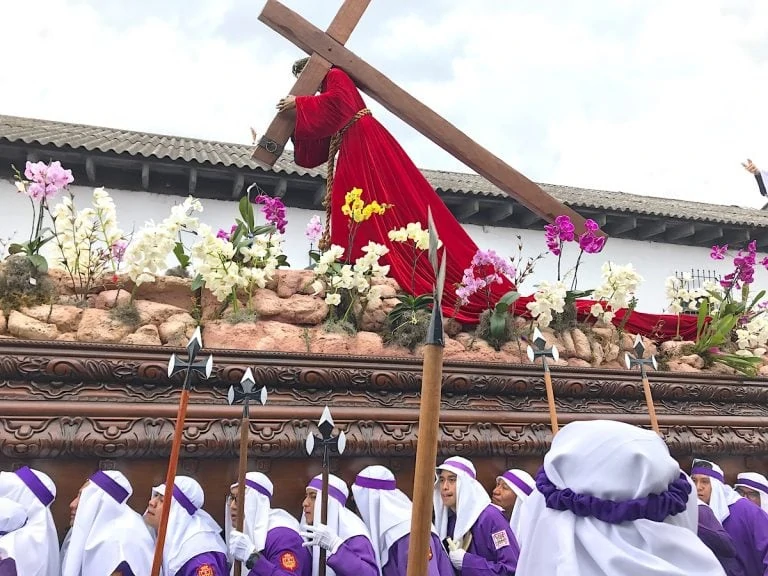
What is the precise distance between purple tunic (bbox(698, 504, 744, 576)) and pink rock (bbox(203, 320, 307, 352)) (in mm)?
2252

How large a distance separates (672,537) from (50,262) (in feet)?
12.4

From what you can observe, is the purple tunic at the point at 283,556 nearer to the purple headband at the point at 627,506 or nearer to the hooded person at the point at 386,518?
the hooded person at the point at 386,518

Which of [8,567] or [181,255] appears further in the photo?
[181,255]

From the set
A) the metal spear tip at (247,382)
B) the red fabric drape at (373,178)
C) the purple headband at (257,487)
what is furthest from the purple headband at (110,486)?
the red fabric drape at (373,178)

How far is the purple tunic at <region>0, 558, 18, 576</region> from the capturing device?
245 cm

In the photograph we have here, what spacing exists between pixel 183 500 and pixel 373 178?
2.83 m

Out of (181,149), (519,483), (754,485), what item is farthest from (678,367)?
(181,149)

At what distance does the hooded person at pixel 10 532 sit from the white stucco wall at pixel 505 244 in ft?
14.8

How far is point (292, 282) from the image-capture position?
4.24 metres

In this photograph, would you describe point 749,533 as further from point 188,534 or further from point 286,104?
point 286,104

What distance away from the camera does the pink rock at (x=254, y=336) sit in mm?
3627

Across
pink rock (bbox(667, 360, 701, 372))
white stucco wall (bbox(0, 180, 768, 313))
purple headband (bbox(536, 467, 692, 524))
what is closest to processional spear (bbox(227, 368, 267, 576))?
purple headband (bbox(536, 467, 692, 524))

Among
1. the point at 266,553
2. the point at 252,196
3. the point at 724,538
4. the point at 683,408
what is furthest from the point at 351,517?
the point at 252,196

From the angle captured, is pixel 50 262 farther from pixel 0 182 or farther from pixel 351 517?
pixel 0 182
